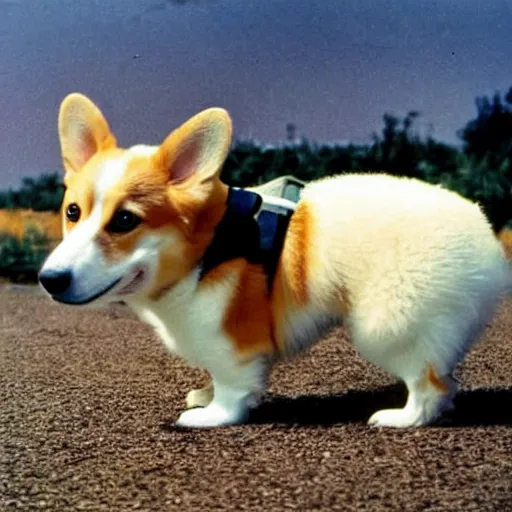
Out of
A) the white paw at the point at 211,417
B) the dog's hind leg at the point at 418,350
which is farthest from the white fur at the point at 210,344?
the dog's hind leg at the point at 418,350

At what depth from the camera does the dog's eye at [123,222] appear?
0.87 m

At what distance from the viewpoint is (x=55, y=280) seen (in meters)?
0.84

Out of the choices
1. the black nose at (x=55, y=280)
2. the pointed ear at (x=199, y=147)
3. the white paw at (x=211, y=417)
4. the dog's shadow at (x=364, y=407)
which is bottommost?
the dog's shadow at (x=364, y=407)

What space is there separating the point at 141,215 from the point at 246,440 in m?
0.21

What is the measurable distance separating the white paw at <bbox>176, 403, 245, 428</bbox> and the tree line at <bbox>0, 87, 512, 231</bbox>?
239 millimetres

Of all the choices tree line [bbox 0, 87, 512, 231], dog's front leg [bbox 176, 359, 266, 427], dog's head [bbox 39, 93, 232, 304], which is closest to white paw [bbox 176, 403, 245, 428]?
dog's front leg [bbox 176, 359, 266, 427]

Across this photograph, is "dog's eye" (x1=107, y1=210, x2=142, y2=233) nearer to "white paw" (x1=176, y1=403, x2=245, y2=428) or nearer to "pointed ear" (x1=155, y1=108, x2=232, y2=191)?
"pointed ear" (x1=155, y1=108, x2=232, y2=191)

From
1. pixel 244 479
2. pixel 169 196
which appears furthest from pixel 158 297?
pixel 244 479

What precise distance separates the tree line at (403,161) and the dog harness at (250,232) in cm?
9

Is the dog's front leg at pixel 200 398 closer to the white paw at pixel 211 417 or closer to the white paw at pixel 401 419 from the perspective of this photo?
the white paw at pixel 211 417

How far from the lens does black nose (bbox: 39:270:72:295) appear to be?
0.84 metres

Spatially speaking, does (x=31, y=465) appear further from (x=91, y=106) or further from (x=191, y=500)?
(x=91, y=106)

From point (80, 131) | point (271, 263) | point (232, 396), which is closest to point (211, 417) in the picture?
point (232, 396)

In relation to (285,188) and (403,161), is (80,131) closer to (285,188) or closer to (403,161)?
(285,188)
